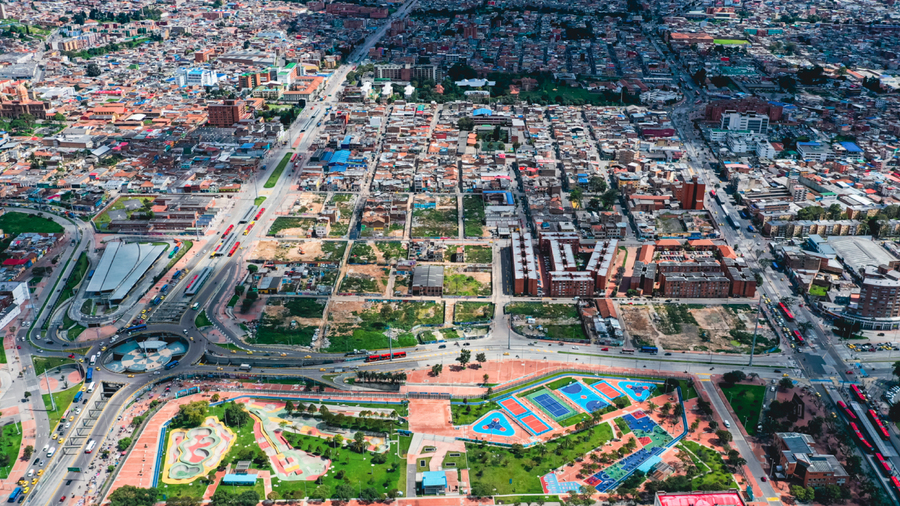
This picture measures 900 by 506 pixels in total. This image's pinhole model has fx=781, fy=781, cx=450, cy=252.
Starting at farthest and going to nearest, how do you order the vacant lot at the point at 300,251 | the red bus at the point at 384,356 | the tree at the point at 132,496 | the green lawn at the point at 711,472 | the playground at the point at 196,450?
1. the vacant lot at the point at 300,251
2. the red bus at the point at 384,356
3. the playground at the point at 196,450
4. the green lawn at the point at 711,472
5. the tree at the point at 132,496

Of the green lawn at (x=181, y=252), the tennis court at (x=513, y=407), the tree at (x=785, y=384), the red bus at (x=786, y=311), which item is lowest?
the green lawn at (x=181, y=252)

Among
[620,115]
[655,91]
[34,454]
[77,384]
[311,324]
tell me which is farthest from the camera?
[655,91]

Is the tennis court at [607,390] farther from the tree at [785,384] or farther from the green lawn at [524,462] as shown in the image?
the tree at [785,384]

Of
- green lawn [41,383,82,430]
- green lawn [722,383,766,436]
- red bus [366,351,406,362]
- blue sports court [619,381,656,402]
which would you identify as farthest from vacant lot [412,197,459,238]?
green lawn [41,383,82,430]

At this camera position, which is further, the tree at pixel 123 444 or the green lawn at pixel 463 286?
the green lawn at pixel 463 286

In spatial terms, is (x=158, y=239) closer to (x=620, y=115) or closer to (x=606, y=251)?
(x=606, y=251)

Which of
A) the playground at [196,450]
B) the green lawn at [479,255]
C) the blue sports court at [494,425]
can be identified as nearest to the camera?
the playground at [196,450]

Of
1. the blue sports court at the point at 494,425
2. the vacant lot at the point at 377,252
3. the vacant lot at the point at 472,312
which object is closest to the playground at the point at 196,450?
the blue sports court at the point at 494,425

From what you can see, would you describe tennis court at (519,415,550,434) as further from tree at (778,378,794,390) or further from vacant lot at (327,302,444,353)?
tree at (778,378,794,390)

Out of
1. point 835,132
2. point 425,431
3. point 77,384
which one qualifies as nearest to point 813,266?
point 425,431
